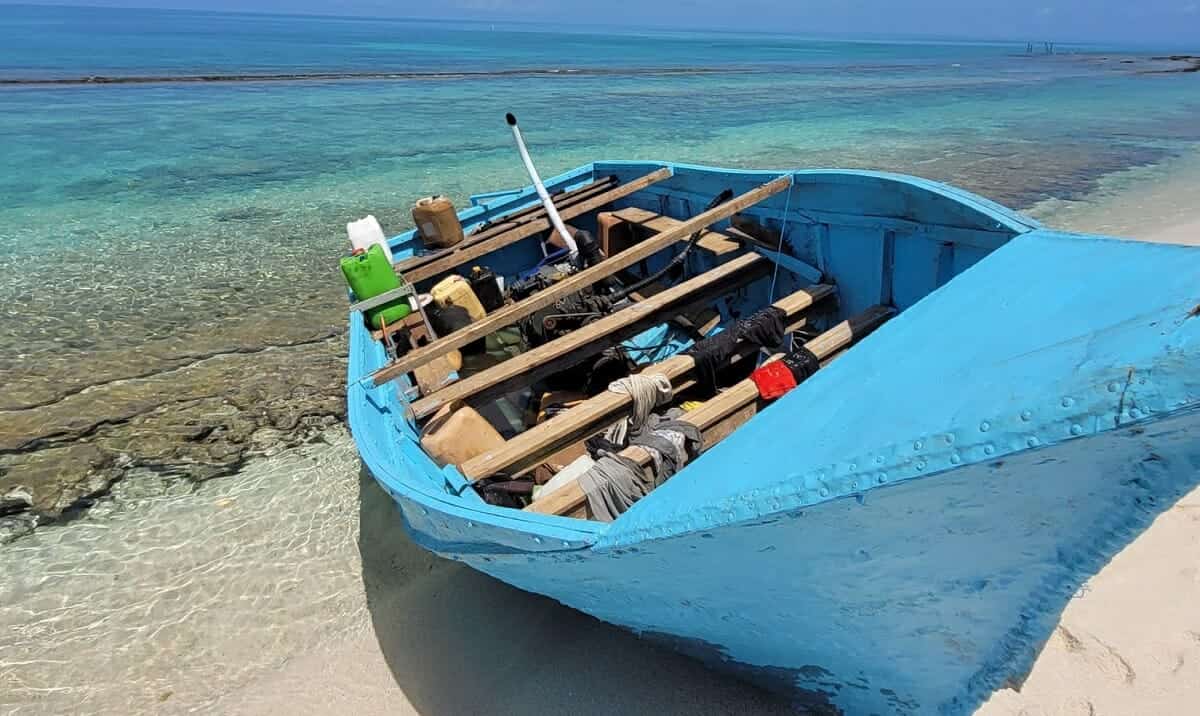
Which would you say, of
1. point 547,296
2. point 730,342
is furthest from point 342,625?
point 730,342

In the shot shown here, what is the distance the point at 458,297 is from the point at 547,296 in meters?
1.52

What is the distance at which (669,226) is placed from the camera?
Result: 19.2 feet

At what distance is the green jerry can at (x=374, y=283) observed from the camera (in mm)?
5070

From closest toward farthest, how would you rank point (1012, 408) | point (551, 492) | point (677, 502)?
point (1012, 408), point (677, 502), point (551, 492)

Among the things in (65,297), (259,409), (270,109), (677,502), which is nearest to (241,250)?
(65,297)

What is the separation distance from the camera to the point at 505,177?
16.7 m

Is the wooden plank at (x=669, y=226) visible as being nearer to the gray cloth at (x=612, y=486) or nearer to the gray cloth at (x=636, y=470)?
the gray cloth at (x=636, y=470)

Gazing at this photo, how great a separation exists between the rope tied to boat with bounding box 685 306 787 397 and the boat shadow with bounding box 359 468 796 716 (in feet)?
5.09

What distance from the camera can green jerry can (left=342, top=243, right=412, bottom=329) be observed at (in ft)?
16.6

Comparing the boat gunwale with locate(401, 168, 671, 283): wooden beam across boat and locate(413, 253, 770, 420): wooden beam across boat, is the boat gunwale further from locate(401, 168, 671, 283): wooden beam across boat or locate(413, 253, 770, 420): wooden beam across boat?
locate(401, 168, 671, 283): wooden beam across boat

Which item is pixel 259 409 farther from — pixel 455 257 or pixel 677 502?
pixel 677 502

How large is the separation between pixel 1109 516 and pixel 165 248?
541 inches

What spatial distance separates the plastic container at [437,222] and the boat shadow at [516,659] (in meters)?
3.43

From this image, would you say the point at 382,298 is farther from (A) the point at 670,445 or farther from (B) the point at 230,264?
(B) the point at 230,264
